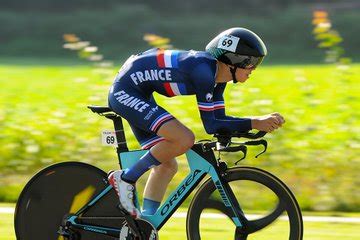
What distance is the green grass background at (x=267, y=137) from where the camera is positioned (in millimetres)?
9094

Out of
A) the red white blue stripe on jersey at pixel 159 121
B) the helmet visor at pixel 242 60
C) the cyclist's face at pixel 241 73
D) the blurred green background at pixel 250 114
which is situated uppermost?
the helmet visor at pixel 242 60

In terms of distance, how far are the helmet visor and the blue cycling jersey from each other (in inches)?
4.8

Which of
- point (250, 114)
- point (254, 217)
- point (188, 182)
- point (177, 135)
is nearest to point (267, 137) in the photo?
point (250, 114)

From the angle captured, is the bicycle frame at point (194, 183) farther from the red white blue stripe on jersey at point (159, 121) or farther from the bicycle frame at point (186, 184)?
the red white blue stripe on jersey at point (159, 121)

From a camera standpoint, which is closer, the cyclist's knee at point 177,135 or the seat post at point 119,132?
the cyclist's knee at point 177,135

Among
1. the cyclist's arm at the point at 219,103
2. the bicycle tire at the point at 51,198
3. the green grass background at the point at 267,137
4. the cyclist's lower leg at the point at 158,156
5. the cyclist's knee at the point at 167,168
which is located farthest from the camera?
the green grass background at the point at 267,137

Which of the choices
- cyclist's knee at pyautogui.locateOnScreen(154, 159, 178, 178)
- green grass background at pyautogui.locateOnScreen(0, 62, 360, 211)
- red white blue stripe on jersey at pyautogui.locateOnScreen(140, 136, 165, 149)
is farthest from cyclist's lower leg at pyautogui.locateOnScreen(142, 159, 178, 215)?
green grass background at pyautogui.locateOnScreen(0, 62, 360, 211)

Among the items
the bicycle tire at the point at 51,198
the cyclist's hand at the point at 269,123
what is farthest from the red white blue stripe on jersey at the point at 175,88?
the bicycle tire at the point at 51,198

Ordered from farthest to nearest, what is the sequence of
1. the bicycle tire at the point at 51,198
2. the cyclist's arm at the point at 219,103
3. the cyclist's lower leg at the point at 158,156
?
the bicycle tire at the point at 51,198, the cyclist's arm at the point at 219,103, the cyclist's lower leg at the point at 158,156

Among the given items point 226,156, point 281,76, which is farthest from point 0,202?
point 281,76

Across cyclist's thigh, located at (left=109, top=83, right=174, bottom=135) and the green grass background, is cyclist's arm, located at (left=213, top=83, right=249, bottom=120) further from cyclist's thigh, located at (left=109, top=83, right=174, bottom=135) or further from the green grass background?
the green grass background

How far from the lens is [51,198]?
21.1ft

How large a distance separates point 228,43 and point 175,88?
1.31ft

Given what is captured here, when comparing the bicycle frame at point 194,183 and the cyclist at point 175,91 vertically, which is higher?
the cyclist at point 175,91
